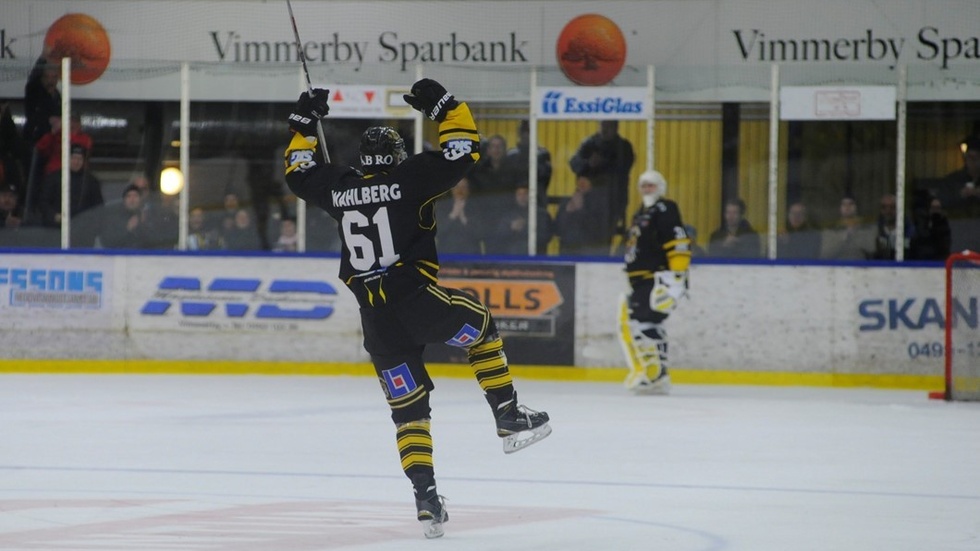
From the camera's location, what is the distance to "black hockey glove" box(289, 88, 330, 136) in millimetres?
5871

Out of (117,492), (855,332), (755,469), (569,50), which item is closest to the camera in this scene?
(117,492)

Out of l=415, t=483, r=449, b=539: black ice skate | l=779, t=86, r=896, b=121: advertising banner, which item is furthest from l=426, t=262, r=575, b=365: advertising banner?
l=415, t=483, r=449, b=539: black ice skate

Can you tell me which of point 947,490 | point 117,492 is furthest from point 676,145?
point 117,492

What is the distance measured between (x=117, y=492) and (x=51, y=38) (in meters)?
7.86

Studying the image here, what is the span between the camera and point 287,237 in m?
12.8

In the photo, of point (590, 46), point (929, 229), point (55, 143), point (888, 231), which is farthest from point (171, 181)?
point (929, 229)

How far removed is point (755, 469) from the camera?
7258 millimetres

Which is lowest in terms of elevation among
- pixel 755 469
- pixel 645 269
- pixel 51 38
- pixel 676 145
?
pixel 755 469

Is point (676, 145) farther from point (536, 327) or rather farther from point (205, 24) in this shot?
point (205, 24)

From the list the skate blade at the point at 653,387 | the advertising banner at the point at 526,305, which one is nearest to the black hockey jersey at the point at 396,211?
the skate blade at the point at 653,387

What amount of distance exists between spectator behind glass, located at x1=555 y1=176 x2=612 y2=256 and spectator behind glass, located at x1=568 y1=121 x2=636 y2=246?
0.06 ft

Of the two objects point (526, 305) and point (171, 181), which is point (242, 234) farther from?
point (526, 305)

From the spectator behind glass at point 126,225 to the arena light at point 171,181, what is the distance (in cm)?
23

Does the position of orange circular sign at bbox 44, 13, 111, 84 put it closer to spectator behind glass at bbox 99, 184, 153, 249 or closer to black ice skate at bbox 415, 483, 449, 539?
spectator behind glass at bbox 99, 184, 153, 249
